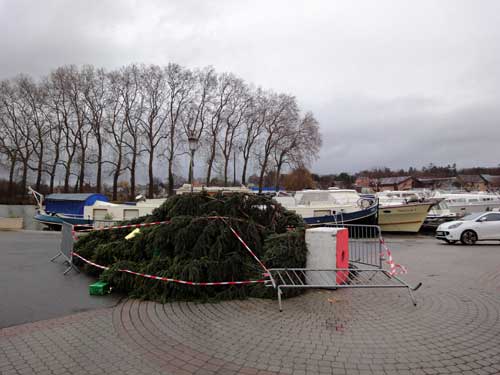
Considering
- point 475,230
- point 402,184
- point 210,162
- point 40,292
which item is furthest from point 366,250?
point 402,184

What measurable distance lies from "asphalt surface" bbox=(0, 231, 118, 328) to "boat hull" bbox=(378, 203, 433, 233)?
21479mm

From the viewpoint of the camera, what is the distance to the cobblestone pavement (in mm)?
3672

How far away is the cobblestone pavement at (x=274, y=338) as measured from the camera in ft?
12.0

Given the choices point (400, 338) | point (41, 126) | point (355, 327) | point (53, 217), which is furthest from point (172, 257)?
point (41, 126)

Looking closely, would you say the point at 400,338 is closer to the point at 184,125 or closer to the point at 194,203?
the point at 194,203

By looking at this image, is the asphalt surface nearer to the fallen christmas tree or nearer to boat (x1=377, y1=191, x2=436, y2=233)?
the fallen christmas tree

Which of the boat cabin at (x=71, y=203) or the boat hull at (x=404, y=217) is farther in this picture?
the boat cabin at (x=71, y=203)

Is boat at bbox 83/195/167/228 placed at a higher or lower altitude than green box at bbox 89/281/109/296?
higher

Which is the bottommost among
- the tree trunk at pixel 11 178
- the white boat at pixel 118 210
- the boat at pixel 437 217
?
the boat at pixel 437 217

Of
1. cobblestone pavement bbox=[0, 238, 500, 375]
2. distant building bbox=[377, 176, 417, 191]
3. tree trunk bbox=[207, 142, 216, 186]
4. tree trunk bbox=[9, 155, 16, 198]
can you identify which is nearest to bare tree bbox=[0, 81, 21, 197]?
tree trunk bbox=[9, 155, 16, 198]

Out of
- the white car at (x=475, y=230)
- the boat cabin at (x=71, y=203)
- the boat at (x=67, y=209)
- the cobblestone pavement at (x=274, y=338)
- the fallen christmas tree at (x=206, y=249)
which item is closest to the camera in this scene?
the cobblestone pavement at (x=274, y=338)

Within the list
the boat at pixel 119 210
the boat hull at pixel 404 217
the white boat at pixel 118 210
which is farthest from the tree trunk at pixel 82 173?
the boat hull at pixel 404 217

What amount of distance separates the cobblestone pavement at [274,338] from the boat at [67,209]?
22026 millimetres

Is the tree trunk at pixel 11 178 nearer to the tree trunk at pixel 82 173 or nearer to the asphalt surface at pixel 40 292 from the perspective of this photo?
the tree trunk at pixel 82 173
